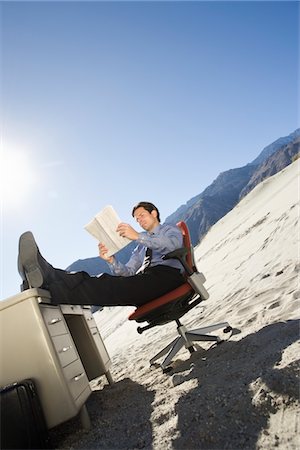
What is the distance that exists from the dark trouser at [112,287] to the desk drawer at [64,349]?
28cm

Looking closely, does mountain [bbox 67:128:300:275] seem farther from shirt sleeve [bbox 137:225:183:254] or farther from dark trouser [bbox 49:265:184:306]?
dark trouser [bbox 49:265:184:306]

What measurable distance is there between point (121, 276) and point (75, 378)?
0.92 m

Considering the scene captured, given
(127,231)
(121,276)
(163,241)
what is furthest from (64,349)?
(163,241)

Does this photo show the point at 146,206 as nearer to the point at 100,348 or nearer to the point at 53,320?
the point at 100,348

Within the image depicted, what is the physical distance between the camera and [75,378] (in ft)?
6.81

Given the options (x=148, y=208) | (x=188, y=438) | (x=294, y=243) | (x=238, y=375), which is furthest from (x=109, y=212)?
(x=294, y=243)

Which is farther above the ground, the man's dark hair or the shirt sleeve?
the man's dark hair

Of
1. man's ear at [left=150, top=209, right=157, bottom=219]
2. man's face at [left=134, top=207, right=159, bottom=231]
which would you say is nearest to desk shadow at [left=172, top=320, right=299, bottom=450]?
man's face at [left=134, top=207, right=159, bottom=231]

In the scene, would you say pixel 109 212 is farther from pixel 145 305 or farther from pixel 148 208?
pixel 145 305

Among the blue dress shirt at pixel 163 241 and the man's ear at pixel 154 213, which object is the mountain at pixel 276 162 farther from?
the blue dress shirt at pixel 163 241

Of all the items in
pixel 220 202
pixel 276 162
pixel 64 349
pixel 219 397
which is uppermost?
pixel 276 162

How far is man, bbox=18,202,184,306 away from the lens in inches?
91.0

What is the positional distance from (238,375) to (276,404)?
0.50 metres

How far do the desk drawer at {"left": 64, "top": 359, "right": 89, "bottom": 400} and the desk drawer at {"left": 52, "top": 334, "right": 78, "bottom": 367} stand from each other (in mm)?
37
